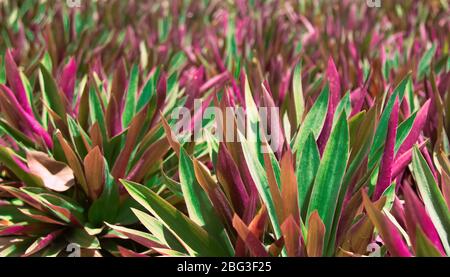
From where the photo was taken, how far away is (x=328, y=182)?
3.87 ft

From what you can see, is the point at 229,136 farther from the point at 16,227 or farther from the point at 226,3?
the point at 226,3

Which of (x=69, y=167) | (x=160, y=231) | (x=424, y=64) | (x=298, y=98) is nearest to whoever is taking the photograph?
(x=160, y=231)

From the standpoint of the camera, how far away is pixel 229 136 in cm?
129

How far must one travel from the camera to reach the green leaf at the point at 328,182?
117cm

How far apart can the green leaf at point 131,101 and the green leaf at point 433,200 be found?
2.73 ft

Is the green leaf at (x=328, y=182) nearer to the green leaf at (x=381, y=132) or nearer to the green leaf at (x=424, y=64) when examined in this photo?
the green leaf at (x=381, y=132)

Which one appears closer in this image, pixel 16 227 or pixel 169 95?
pixel 16 227

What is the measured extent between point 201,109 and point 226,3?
2.32m

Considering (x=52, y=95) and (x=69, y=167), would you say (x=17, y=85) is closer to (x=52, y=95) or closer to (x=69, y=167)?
(x=52, y=95)

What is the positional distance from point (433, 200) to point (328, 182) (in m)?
0.18

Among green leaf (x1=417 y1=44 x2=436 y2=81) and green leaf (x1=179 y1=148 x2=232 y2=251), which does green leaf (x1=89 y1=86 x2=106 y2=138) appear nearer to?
green leaf (x1=179 y1=148 x2=232 y2=251)
